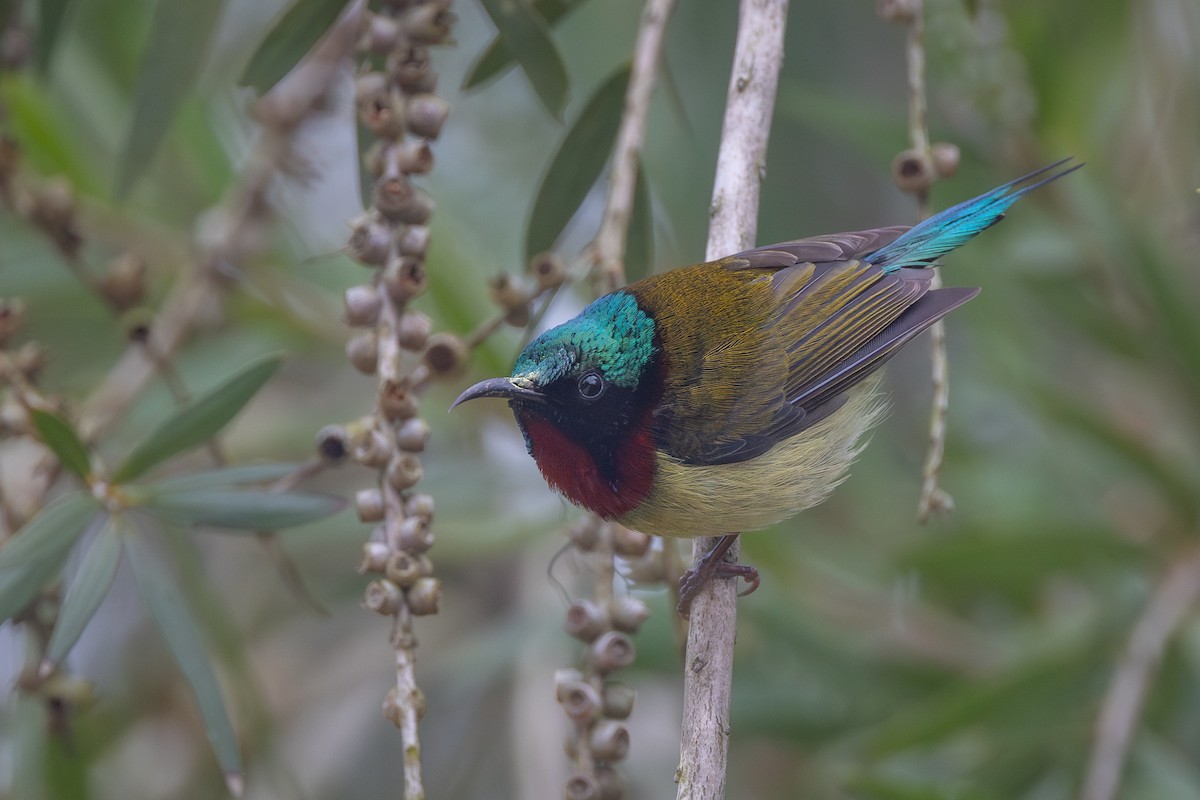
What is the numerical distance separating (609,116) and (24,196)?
125 centimetres

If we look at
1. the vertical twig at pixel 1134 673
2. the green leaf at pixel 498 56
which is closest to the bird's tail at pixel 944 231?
the green leaf at pixel 498 56

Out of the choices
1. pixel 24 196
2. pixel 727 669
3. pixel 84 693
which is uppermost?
pixel 24 196

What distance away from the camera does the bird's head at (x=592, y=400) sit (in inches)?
97.9

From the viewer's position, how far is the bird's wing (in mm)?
2689

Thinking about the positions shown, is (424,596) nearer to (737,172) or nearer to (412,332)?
(412,332)

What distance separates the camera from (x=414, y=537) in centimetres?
186

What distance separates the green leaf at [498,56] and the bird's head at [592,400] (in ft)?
1.87

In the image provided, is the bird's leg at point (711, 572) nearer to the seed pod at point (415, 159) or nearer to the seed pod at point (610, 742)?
the seed pod at point (610, 742)

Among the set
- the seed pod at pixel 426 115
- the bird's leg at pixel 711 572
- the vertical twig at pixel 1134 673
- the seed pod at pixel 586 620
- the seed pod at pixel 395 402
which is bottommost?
the vertical twig at pixel 1134 673

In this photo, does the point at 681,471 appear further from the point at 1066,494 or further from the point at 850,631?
the point at 1066,494

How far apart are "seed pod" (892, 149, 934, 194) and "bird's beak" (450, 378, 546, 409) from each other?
31.6 inches

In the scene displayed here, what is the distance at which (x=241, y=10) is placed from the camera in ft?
15.6

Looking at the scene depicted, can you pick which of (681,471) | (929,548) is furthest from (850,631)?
(681,471)

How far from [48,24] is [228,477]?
1177mm
